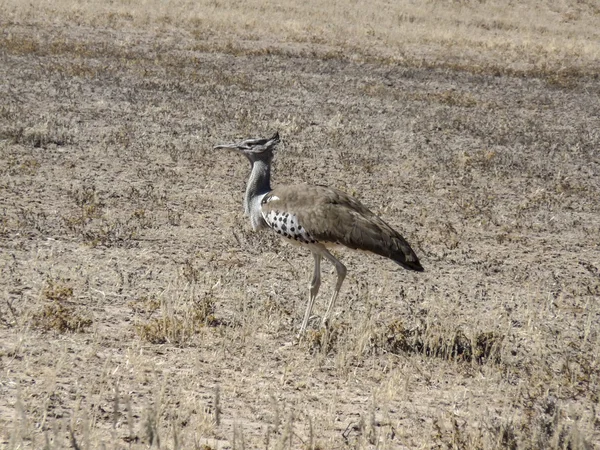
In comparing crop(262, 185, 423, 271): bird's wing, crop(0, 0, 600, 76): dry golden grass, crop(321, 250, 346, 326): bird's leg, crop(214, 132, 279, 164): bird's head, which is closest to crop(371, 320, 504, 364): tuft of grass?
crop(321, 250, 346, 326): bird's leg

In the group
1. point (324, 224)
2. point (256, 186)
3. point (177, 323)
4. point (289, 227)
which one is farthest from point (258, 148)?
point (177, 323)

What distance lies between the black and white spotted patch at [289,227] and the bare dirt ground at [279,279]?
69 cm

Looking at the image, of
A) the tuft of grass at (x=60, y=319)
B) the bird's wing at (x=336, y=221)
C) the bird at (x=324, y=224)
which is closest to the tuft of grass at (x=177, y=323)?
the tuft of grass at (x=60, y=319)

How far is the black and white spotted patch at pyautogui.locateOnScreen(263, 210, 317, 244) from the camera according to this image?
6.36 m

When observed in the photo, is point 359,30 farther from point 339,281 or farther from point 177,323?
point 177,323

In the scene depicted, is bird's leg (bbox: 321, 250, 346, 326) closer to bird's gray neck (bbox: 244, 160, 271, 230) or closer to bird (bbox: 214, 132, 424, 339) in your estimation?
bird (bbox: 214, 132, 424, 339)

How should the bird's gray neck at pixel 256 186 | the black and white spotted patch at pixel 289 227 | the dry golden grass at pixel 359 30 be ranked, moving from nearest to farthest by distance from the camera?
the black and white spotted patch at pixel 289 227 < the bird's gray neck at pixel 256 186 < the dry golden grass at pixel 359 30

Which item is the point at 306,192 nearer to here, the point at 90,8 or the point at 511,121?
the point at 511,121

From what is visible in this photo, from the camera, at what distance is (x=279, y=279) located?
784cm

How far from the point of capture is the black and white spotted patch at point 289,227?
6359mm

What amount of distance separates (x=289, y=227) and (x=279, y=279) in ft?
4.97

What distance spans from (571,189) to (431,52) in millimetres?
16438

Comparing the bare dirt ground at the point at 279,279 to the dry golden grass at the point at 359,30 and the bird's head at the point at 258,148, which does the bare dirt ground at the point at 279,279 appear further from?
the dry golden grass at the point at 359,30

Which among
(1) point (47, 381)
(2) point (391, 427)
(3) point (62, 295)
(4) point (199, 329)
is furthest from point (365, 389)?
(3) point (62, 295)
